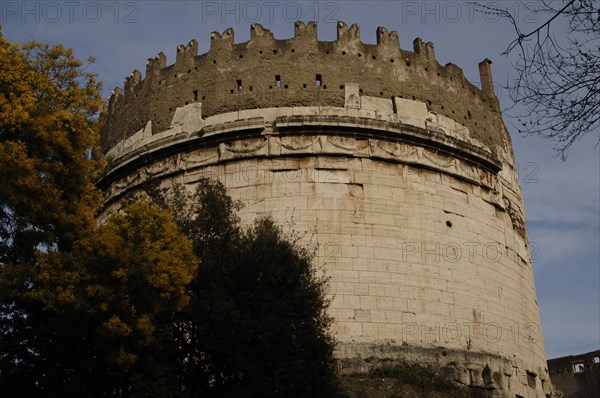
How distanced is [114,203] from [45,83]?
677 centimetres

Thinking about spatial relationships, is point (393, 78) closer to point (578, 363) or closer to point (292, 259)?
point (292, 259)

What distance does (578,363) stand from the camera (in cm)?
2748

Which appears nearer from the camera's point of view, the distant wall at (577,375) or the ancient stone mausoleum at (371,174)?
the ancient stone mausoleum at (371,174)

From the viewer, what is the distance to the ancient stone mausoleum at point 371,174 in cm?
1490

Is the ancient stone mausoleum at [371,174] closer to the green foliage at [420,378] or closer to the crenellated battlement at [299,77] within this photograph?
the crenellated battlement at [299,77]

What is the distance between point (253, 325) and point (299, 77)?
23.8 feet

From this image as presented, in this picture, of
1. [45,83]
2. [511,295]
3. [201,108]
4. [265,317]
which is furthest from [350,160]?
[45,83]

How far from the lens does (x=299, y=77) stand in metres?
16.7

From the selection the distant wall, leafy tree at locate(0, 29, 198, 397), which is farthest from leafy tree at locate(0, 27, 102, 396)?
the distant wall

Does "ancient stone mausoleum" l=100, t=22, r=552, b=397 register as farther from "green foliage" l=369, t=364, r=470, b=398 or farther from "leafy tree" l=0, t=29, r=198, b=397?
"leafy tree" l=0, t=29, r=198, b=397

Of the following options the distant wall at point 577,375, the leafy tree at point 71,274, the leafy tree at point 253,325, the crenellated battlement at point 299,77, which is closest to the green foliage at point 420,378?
the leafy tree at point 253,325

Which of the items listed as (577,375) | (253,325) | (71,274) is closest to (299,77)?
(253,325)

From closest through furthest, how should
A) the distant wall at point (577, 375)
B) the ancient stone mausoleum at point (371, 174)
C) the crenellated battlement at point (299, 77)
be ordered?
the ancient stone mausoleum at point (371, 174)
the crenellated battlement at point (299, 77)
the distant wall at point (577, 375)

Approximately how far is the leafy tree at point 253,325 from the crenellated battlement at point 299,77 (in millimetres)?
5306
